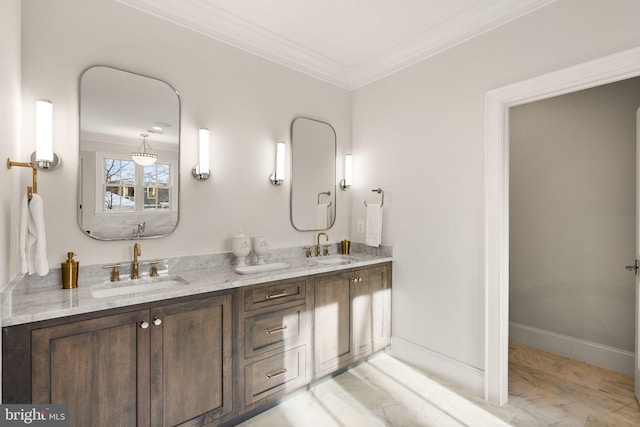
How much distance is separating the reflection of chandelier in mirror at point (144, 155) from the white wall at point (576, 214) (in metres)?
3.32

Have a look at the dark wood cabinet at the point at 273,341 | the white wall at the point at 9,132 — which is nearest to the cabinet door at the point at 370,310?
the dark wood cabinet at the point at 273,341

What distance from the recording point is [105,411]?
1.54 metres

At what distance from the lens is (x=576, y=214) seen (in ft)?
9.48

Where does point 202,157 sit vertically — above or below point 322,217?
above

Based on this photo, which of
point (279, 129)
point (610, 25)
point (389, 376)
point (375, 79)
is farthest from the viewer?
point (375, 79)

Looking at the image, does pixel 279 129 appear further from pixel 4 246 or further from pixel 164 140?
pixel 4 246

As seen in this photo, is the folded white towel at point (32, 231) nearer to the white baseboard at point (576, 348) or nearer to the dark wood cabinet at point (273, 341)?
the dark wood cabinet at point (273, 341)

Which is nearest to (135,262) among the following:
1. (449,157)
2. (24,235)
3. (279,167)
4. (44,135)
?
(24,235)

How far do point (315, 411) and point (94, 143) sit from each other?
7.35 ft

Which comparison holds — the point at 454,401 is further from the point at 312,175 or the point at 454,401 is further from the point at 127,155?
the point at 127,155

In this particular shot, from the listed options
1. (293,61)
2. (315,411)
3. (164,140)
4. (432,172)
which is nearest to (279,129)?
(293,61)

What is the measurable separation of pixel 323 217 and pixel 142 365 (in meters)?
1.95

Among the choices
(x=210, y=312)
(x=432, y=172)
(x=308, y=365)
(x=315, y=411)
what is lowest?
(x=315, y=411)

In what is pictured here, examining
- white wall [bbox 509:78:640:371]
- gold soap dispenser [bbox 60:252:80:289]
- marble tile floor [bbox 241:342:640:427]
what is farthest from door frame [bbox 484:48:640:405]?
gold soap dispenser [bbox 60:252:80:289]
